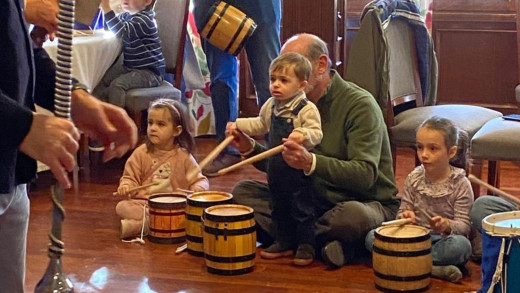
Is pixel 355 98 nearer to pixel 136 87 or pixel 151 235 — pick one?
pixel 151 235

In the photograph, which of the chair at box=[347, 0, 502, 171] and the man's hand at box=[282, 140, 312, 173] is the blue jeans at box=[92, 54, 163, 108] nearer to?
the chair at box=[347, 0, 502, 171]

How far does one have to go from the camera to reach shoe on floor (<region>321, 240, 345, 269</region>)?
307cm

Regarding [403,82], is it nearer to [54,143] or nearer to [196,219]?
[196,219]

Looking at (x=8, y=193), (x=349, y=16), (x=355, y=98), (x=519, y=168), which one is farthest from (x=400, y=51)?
(x=8, y=193)

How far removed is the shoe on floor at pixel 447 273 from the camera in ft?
9.64

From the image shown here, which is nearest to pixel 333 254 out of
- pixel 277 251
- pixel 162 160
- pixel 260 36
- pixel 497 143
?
pixel 277 251

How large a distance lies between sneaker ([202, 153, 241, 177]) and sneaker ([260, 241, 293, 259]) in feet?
4.33

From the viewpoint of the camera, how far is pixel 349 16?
5.63 meters

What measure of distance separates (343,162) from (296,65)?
391 mm

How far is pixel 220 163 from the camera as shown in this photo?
4762 mm

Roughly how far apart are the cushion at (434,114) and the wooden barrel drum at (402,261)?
842 millimetres

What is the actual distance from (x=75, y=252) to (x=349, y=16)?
9.78 feet

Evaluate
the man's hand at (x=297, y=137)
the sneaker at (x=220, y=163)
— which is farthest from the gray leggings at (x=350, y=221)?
the sneaker at (x=220, y=163)

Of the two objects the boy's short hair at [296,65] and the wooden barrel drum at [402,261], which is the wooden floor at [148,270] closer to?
the wooden barrel drum at [402,261]
